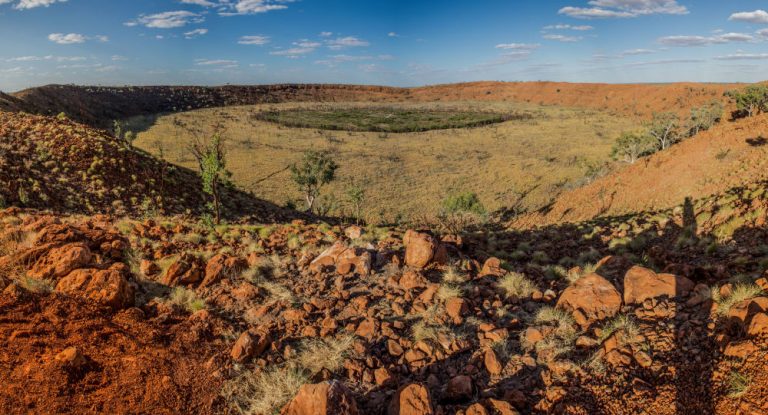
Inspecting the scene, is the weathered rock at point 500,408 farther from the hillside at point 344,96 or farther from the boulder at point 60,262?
the hillside at point 344,96

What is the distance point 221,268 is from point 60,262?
2329 millimetres

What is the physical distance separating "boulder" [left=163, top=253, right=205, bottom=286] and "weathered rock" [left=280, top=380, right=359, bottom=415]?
3.87 m

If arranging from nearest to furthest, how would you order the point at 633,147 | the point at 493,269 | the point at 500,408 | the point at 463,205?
1. the point at 500,408
2. the point at 493,269
3. the point at 463,205
4. the point at 633,147

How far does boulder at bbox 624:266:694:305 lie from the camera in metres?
5.67

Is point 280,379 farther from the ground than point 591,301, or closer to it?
closer to it

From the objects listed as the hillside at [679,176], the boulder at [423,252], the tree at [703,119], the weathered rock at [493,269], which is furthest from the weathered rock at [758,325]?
the tree at [703,119]

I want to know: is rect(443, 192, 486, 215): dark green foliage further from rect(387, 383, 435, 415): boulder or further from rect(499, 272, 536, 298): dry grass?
rect(387, 383, 435, 415): boulder

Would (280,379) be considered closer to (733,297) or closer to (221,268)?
(221,268)

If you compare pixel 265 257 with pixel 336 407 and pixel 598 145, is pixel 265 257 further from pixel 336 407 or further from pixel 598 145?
pixel 598 145

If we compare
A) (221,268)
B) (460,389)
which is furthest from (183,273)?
(460,389)

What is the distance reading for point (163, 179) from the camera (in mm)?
21750

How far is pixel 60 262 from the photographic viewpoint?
20.5ft

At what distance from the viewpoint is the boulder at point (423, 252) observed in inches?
305

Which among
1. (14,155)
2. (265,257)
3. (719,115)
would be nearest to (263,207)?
(14,155)
